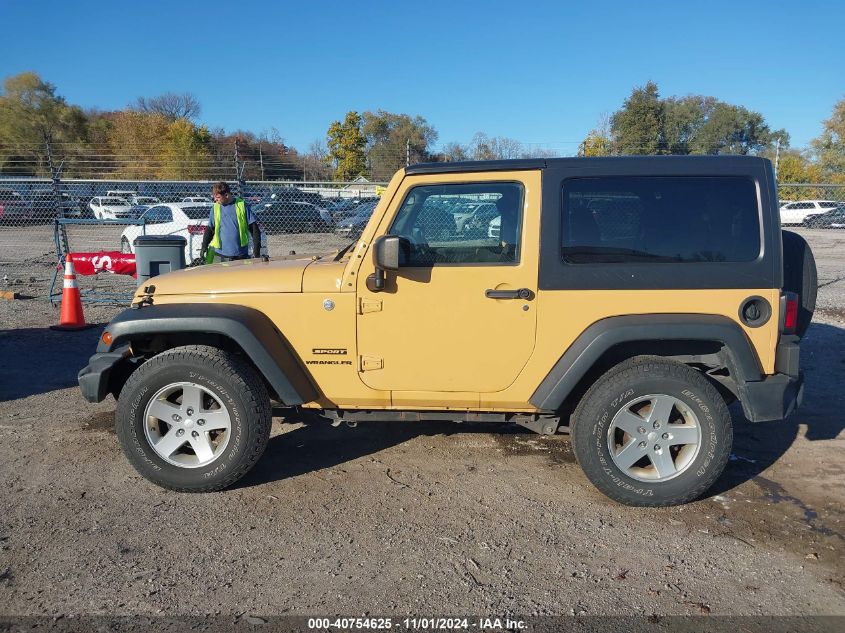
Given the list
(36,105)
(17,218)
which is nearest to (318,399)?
(17,218)

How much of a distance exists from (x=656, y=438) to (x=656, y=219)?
127 centimetres

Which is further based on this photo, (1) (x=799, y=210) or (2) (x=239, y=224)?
(1) (x=799, y=210)

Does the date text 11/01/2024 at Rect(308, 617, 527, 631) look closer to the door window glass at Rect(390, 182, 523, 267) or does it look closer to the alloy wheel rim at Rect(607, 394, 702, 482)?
the alloy wheel rim at Rect(607, 394, 702, 482)

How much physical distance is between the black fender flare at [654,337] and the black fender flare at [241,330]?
154cm

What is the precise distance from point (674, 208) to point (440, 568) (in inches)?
93.6

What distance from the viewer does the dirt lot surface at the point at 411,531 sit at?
9.84ft

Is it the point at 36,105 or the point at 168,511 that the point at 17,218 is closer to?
the point at 168,511

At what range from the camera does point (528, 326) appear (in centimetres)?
382

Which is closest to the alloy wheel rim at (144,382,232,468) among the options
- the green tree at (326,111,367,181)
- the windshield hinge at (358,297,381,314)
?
the windshield hinge at (358,297,381,314)

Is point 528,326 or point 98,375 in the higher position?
point 528,326

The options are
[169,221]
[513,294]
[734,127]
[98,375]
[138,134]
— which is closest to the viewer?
[513,294]

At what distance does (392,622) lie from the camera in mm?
2822

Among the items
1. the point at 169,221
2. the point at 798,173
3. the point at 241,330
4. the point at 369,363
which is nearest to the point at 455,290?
the point at 369,363

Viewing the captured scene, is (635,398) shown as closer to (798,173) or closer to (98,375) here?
(98,375)
